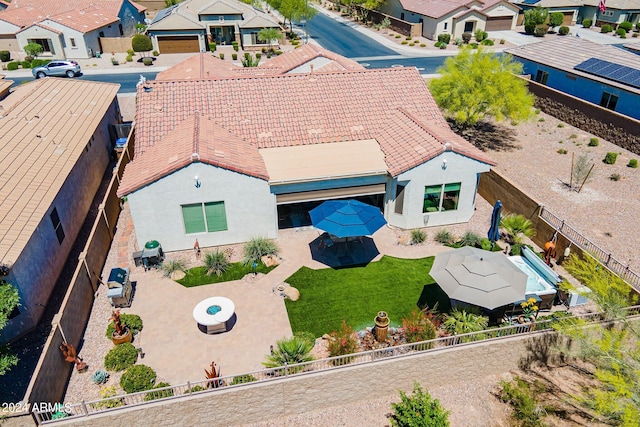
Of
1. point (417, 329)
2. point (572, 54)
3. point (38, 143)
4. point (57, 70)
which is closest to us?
point (417, 329)

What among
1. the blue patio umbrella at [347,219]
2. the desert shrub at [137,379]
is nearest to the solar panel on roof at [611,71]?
the blue patio umbrella at [347,219]

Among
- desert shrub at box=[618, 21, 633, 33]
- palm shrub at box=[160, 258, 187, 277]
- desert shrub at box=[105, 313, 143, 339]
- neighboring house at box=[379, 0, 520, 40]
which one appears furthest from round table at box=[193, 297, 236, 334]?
desert shrub at box=[618, 21, 633, 33]

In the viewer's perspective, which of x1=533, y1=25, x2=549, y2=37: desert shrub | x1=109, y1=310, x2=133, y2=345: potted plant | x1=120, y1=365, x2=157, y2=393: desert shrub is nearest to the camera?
x1=120, y1=365, x2=157, y2=393: desert shrub

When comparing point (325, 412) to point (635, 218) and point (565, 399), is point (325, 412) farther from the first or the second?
point (635, 218)

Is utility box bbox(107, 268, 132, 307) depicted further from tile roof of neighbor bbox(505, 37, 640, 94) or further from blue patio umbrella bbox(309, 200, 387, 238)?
tile roof of neighbor bbox(505, 37, 640, 94)

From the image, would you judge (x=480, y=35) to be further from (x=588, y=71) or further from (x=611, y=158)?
(x=611, y=158)

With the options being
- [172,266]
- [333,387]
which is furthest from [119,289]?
[333,387]

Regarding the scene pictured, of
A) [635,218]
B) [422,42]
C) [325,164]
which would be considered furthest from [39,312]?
[422,42]
